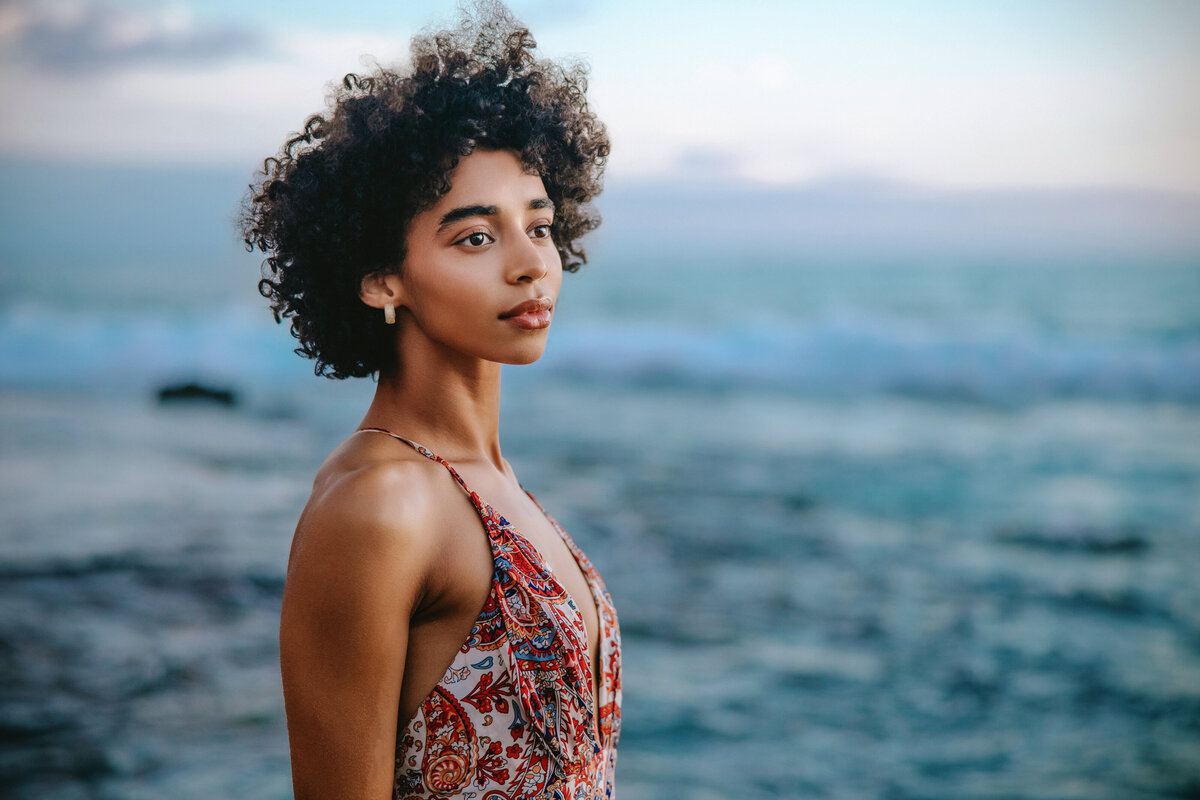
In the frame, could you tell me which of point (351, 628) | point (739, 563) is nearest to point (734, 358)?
point (739, 563)

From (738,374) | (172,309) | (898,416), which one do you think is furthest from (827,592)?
(172,309)

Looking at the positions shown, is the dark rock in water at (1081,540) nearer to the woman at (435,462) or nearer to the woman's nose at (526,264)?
the woman at (435,462)

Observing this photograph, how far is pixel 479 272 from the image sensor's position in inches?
59.8

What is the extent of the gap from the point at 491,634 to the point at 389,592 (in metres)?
0.18

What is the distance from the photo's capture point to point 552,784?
1.46 m

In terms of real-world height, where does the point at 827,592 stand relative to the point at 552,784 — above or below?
above

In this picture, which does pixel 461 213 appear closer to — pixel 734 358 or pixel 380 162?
pixel 380 162

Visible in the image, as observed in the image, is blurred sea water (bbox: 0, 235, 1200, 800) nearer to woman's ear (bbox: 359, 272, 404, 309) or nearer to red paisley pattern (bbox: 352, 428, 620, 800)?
red paisley pattern (bbox: 352, 428, 620, 800)

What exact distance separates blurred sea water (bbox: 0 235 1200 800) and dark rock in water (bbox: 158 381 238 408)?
1.02 feet

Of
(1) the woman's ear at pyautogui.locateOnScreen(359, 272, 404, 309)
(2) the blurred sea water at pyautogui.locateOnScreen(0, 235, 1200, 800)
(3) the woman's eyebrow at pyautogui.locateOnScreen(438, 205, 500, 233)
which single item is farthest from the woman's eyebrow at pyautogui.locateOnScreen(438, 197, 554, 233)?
Result: (2) the blurred sea water at pyautogui.locateOnScreen(0, 235, 1200, 800)

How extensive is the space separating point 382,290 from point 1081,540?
8.70m

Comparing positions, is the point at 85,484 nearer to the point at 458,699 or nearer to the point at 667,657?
the point at 667,657

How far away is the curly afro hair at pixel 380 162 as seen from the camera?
1575 mm

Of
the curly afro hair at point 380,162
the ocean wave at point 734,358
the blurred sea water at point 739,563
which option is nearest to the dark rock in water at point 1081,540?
the blurred sea water at point 739,563
